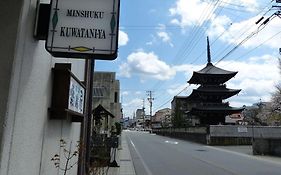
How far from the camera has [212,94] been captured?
49844 mm

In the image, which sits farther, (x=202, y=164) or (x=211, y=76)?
(x=211, y=76)

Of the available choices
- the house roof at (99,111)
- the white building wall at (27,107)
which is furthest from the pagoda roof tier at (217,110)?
the white building wall at (27,107)

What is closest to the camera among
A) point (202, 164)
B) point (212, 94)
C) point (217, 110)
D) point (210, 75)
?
point (202, 164)

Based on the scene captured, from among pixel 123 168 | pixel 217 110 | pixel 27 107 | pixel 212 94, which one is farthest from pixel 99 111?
pixel 212 94

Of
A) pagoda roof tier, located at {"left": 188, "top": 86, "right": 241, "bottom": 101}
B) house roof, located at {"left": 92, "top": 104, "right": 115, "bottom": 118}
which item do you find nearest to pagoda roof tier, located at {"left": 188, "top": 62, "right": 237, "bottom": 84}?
pagoda roof tier, located at {"left": 188, "top": 86, "right": 241, "bottom": 101}

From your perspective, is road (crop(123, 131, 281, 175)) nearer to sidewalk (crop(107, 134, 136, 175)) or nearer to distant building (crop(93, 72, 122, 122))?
sidewalk (crop(107, 134, 136, 175))

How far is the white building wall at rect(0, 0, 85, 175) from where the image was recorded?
269cm

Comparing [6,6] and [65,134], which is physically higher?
[6,6]

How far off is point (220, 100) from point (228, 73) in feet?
15.3

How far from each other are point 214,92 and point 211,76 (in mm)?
2867

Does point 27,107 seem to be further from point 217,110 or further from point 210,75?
point 210,75

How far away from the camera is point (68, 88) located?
4.04 metres

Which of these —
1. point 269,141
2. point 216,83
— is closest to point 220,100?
point 216,83

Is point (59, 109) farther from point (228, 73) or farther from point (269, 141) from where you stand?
point (228, 73)
